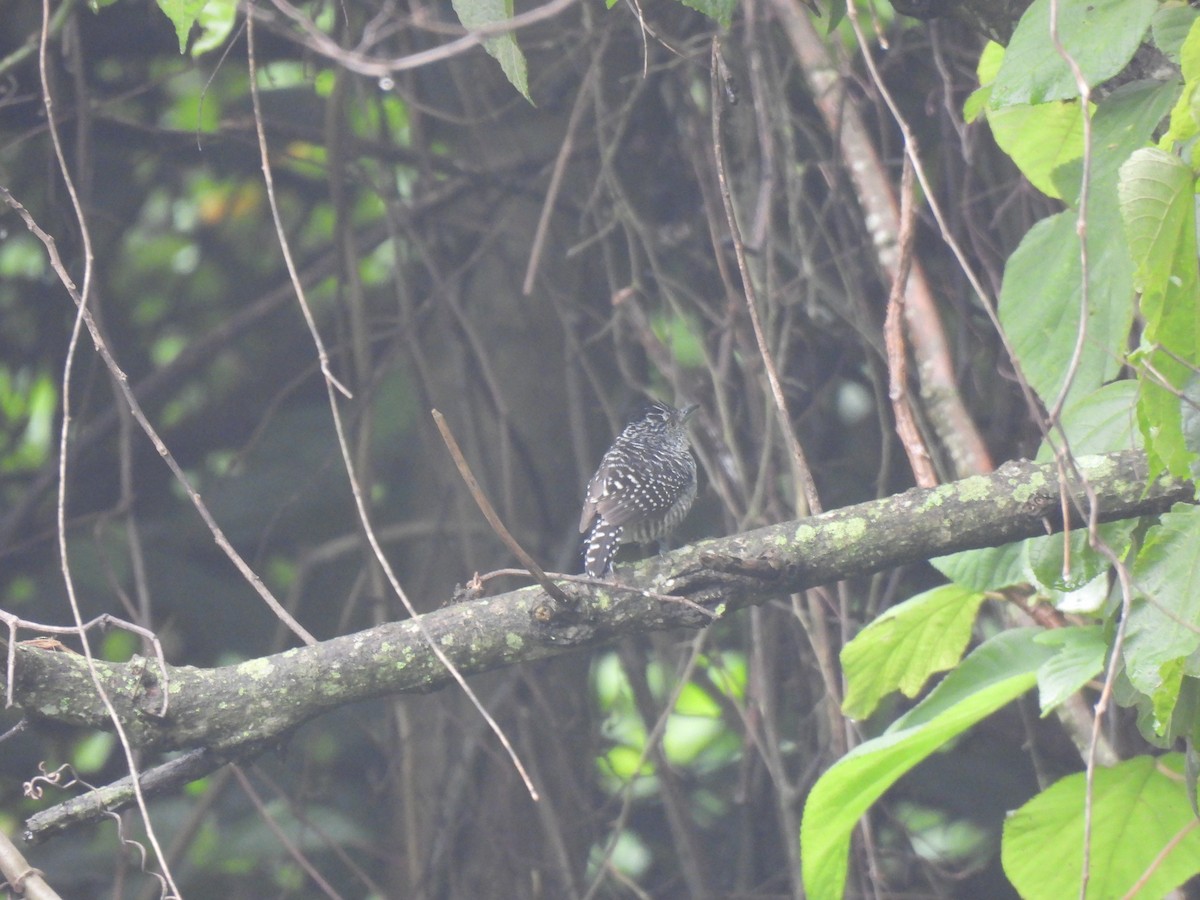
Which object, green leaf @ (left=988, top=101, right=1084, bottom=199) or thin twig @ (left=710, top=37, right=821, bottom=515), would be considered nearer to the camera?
thin twig @ (left=710, top=37, right=821, bottom=515)

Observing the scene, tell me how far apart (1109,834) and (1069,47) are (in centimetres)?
135

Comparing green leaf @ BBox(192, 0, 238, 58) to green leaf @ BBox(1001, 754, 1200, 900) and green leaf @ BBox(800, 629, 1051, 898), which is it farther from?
green leaf @ BBox(1001, 754, 1200, 900)

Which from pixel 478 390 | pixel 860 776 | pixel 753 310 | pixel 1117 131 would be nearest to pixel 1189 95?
pixel 1117 131

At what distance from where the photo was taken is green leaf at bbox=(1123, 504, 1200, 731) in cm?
163

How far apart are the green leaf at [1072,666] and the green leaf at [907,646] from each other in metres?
0.27

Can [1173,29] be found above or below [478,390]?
above

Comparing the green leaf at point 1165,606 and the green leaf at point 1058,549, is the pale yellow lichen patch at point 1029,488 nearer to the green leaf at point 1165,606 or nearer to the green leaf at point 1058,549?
the green leaf at point 1058,549

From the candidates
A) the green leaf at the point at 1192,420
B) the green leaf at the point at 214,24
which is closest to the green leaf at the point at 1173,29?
the green leaf at the point at 1192,420

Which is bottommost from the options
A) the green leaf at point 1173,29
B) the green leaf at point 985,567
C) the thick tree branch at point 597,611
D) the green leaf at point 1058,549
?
the green leaf at point 985,567

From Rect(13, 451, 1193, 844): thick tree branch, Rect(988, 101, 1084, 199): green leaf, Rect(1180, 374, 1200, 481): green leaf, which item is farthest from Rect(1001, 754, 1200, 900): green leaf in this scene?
Rect(988, 101, 1084, 199): green leaf

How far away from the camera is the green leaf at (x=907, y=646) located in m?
2.46

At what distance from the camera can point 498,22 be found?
5.43ft

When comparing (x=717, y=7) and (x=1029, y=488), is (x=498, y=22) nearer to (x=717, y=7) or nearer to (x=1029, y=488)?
(x=717, y=7)

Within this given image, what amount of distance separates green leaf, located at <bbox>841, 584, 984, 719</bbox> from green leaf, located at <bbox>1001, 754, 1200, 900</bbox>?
341mm
